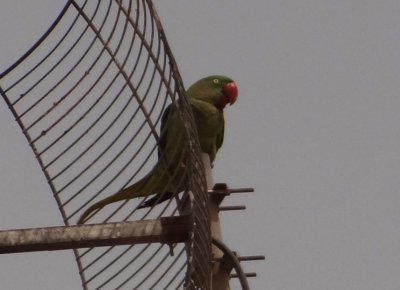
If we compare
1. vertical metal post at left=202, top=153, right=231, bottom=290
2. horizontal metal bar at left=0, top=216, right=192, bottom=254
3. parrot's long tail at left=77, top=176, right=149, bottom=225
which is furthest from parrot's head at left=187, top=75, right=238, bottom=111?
horizontal metal bar at left=0, top=216, right=192, bottom=254

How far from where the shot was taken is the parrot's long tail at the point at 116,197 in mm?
2945

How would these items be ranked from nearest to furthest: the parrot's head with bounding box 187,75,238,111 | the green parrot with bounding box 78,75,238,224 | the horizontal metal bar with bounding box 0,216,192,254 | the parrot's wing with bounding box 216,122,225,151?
the horizontal metal bar with bounding box 0,216,192,254
the green parrot with bounding box 78,75,238,224
the parrot's wing with bounding box 216,122,225,151
the parrot's head with bounding box 187,75,238,111

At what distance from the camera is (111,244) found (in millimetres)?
2320

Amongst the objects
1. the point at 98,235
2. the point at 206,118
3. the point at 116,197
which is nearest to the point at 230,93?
the point at 206,118

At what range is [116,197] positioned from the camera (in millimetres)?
3238

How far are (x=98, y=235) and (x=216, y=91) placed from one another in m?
2.55

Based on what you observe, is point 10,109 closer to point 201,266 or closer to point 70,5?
point 70,5

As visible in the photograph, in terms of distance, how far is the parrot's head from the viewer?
473cm

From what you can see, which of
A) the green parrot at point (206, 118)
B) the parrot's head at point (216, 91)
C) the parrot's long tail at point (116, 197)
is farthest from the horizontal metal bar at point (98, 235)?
the parrot's head at point (216, 91)

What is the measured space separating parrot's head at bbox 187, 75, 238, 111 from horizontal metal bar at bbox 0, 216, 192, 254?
7.98 feet

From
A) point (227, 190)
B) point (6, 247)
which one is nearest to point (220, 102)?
point (227, 190)

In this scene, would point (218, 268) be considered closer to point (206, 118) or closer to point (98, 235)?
point (98, 235)

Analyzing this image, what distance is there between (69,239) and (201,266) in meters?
0.36

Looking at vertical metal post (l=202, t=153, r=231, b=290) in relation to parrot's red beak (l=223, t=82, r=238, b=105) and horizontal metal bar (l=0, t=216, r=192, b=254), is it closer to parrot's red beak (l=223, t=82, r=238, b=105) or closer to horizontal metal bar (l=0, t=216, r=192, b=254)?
horizontal metal bar (l=0, t=216, r=192, b=254)
